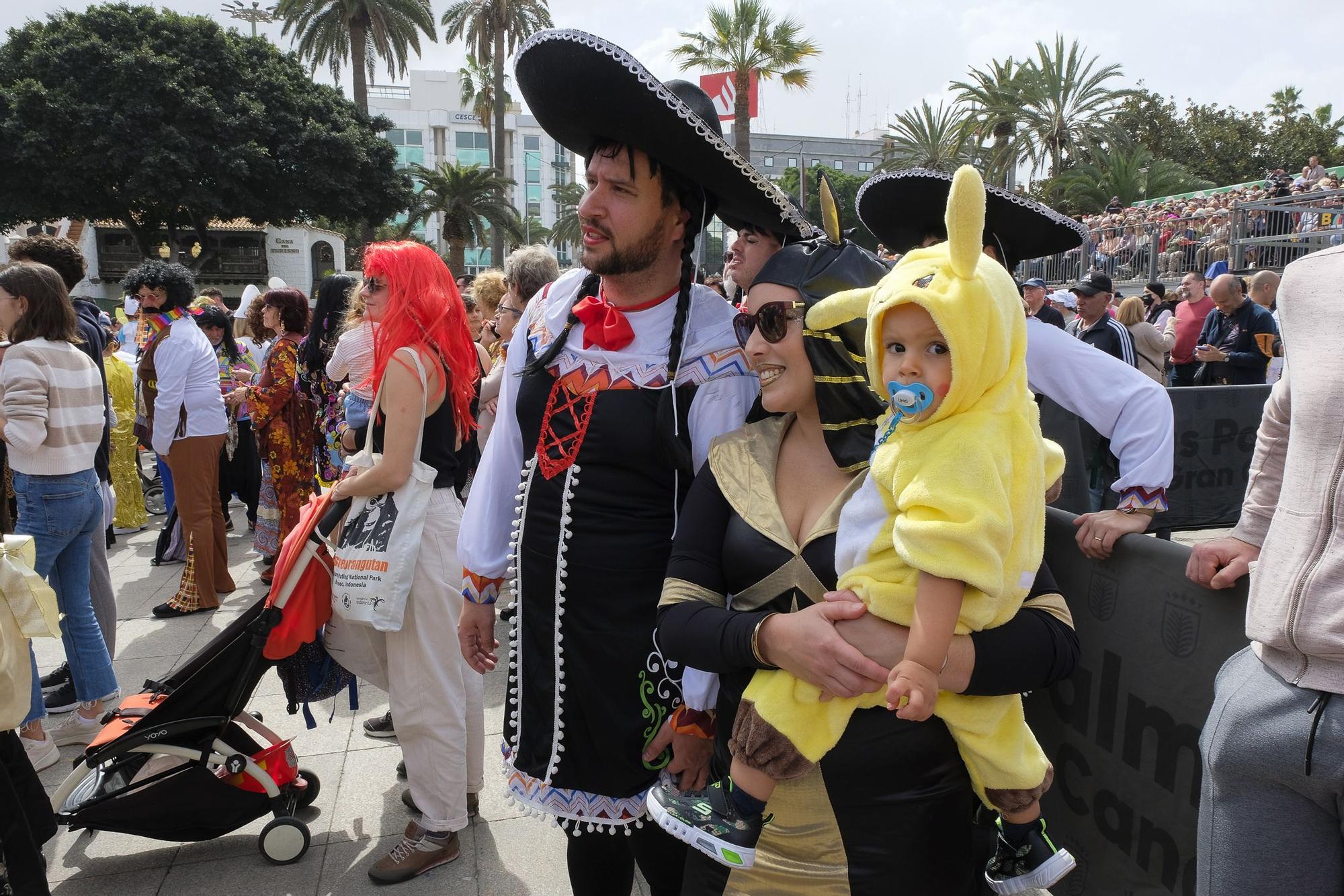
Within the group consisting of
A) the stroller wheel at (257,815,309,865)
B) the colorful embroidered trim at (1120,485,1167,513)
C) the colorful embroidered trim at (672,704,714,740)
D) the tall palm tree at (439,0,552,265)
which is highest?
the tall palm tree at (439,0,552,265)

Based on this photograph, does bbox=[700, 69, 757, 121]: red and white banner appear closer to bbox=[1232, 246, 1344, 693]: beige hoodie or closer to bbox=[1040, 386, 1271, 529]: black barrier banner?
bbox=[1040, 386, 1271, 529]: black barrier banner

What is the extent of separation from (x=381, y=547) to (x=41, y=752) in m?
2.32

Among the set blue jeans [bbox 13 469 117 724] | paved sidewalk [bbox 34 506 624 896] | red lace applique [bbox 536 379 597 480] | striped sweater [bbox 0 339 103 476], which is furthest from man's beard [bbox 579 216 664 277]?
blue jeans [bbox 13 469 117 724]

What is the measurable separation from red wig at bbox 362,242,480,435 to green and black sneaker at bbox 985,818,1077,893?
7.32 feet

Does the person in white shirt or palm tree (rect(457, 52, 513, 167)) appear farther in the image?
palm tree (rect(457, 52, 513, 167))

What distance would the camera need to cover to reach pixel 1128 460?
2.53 metres

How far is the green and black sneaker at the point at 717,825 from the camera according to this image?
5.06 ft

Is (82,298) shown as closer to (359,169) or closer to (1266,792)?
(1266,792)

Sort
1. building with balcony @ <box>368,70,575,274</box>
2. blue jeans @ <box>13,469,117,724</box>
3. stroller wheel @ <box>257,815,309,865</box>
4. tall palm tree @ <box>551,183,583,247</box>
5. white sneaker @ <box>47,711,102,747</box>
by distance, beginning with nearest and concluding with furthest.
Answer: stroller wheel @ <box>257,815,309,865</box> → blue jeans @ <box>13,469,117,724</box> → white sneaker @ <box>47,711,102,747</box> → tall palm tree @ <box>551,183,583,247</box> → building with balcony @ <box>368,70,575,274</box>

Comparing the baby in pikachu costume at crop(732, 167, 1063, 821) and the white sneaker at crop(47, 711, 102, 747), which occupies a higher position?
the baby in pikachu costume at crop(732, 167, 1063, 821)

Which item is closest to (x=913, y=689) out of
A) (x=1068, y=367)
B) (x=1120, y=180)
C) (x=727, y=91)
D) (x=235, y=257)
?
(x=1068, y=367)

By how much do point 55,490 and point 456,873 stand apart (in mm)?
2604

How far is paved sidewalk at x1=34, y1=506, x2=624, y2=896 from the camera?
118 inches

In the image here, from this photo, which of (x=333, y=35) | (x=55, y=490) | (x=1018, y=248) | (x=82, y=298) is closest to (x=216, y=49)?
(x=333, y=35)
